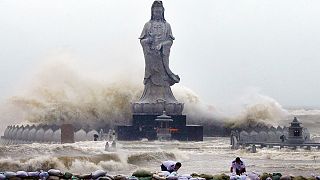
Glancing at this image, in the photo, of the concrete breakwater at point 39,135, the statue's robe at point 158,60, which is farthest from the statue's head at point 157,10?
the concrete breakwater at point 39,135

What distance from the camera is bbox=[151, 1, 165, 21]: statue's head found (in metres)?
51.7

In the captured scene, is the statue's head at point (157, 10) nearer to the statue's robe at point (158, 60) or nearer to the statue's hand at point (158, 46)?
the statue's robe at point (158, 60)

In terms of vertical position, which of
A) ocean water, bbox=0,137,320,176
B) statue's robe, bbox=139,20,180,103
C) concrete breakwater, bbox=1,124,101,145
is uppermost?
statue's robe, bbox=139,20,180,103

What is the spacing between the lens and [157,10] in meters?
51.7

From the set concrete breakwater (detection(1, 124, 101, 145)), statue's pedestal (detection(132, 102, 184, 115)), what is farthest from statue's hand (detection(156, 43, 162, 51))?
concrete breakwater (detection(1, 124, 101, 145))

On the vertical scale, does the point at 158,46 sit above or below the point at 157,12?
below

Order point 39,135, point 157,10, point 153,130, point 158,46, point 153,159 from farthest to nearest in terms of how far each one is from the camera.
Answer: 1. point 157,10
2. point 158,46
3. point 39,135
4. point 153,130
5. point 153,159

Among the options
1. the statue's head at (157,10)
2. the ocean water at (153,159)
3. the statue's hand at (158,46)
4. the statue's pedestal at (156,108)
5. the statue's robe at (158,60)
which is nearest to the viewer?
the ocean water at (153,159)

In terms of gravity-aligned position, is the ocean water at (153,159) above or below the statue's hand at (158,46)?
below

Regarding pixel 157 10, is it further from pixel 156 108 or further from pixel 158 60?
pixel 156 108

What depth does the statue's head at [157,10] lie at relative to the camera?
51.7m

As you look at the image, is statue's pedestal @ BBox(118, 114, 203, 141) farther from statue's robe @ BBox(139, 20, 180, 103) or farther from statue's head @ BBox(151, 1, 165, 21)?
statue's head @ BBox(151, 1, 165, 21)

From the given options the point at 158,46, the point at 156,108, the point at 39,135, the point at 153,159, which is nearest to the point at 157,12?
the point at 158,46

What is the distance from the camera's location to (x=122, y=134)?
159 ft
